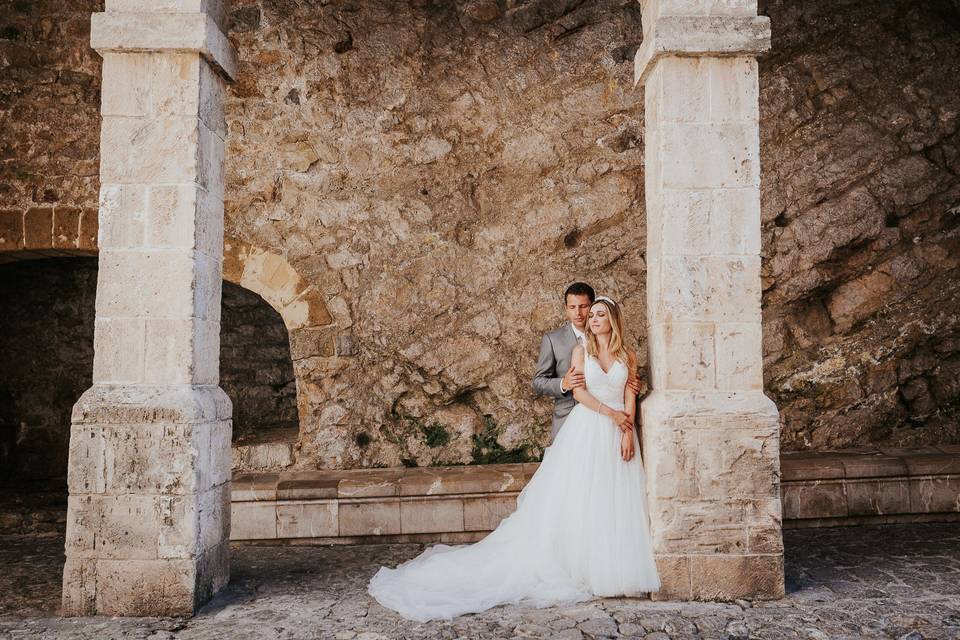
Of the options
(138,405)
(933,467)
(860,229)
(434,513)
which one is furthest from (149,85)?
(933,467)

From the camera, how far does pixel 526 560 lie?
3.74m

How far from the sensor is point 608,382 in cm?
390

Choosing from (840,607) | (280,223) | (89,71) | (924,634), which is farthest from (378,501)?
(89,71)

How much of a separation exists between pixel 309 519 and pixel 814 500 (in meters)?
3.65

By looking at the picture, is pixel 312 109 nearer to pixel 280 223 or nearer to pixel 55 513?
pixel 280 223

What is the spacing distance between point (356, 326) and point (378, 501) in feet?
4.83

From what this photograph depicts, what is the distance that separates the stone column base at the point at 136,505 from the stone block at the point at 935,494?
4.83 m

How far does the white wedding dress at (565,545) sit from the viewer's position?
3.51 m

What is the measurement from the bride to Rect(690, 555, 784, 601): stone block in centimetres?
22

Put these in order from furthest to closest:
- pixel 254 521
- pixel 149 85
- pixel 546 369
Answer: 1. pixel 254 521
2. pixel 546 369
3. pixel 149 85

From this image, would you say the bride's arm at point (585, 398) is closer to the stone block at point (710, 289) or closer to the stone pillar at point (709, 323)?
the stone pillar at point (709, 323)

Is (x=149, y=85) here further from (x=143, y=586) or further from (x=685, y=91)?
(x=685, y=91)

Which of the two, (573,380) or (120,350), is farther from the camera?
(573,380)

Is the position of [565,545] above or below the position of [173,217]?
below
